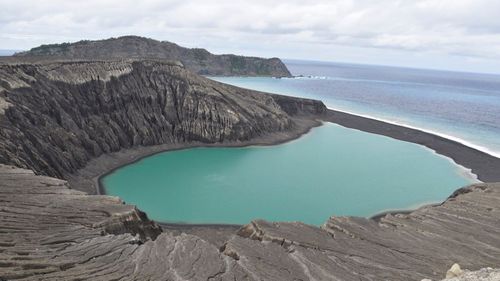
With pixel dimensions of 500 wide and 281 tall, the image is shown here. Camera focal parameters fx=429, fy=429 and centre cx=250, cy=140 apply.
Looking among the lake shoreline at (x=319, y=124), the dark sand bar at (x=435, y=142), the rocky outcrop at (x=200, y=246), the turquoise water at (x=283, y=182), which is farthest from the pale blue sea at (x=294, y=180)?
the rocky outcrop at (x=200, y=246)

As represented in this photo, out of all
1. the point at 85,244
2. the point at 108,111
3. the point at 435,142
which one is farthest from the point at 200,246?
the point at 435,142

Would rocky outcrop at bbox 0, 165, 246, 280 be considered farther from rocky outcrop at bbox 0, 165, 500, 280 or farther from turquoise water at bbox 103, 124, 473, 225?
turquoise water at bbox 103, 124, 473, 225

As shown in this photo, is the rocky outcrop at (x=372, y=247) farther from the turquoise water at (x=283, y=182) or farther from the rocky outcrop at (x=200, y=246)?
the turquoise water at (x=283, y=182)

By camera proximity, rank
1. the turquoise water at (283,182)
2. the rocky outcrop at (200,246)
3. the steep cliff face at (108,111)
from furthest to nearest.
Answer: the steep cliff face at (108,111) → the turquoise water at (283,182) → the rocky outcrop at (200,246)

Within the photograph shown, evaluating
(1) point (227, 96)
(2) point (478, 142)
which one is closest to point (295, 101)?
(1) point (227, 96)

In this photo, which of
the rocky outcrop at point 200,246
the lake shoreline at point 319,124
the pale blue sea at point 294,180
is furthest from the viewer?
the lake shoreline at point 319,124

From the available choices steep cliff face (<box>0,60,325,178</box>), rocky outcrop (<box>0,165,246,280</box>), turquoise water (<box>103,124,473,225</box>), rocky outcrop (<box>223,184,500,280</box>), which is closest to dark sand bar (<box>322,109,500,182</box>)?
turquoise water (<box>103,124,473,225</box>)
